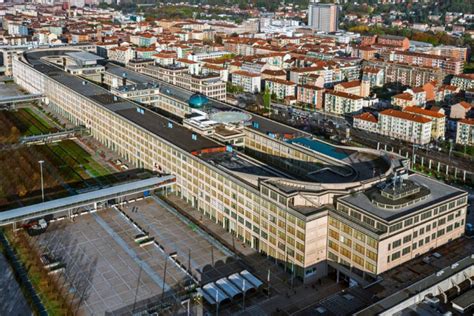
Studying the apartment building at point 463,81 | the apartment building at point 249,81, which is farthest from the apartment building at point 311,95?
the apartment building at point 463,81

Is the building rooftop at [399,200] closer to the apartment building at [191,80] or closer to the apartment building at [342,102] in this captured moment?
the apartment building at [342,102]

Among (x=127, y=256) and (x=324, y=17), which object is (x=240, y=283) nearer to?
(x=127, y=256)

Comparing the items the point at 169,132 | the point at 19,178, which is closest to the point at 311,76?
the point at 169,132

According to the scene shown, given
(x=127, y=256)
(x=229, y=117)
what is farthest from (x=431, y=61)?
(x=127, y=256)

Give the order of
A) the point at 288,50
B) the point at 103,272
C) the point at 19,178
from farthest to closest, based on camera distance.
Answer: the point at 288,50
the point at 19,178
the point at 103,272

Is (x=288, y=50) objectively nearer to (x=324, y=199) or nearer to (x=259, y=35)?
(x=259, y=35)
